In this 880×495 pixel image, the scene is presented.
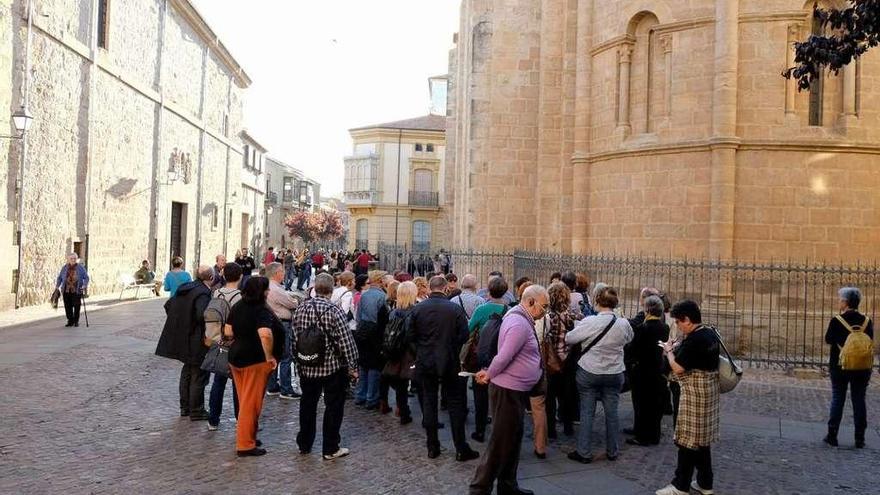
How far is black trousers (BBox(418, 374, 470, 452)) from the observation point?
6.64m

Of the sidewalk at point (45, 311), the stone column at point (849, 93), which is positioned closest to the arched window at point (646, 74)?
the stone column at point (849, 93)

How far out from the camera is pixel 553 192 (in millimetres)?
18484

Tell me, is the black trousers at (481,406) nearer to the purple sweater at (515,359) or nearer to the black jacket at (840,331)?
the purple sweater at (515,359)

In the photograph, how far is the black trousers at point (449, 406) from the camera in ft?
21.8

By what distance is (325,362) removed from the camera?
657 centimetres

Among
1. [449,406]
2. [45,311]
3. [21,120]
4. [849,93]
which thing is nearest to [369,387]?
[449,406]

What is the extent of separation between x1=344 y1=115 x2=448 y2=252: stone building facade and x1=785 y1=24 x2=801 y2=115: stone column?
41160 millimetres

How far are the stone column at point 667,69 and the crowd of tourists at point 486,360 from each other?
7.93 meters

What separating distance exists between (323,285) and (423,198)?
48.7m

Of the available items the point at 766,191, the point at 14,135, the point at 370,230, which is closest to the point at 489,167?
the point at 766,191

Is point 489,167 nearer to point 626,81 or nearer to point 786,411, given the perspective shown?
point 626,81

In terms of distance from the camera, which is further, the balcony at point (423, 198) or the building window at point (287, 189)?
the building window at point (287, 189)

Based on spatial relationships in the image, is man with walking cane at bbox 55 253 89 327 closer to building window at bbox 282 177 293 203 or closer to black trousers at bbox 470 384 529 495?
black trousers at bbox 470 384 529 495

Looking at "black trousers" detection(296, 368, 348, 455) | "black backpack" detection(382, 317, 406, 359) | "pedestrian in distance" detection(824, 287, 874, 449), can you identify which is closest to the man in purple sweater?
"black trousers" detection(296, 368, 348, 455)
